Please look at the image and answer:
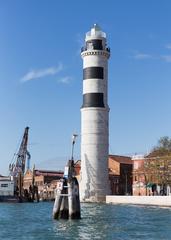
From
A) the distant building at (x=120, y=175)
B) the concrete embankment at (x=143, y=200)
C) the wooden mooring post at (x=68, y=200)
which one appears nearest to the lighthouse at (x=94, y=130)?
the concrete embankment at (x=143, y=200)

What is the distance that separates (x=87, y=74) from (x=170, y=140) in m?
19.1

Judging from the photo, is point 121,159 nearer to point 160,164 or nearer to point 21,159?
point 21,159

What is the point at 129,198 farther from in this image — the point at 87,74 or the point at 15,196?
the point at 15,196

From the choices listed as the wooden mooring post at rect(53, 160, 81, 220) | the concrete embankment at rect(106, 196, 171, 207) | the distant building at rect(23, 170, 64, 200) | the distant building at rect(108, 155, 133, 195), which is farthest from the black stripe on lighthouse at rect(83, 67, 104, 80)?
the wooden mooring post at rect(53, 160, 81, 220)

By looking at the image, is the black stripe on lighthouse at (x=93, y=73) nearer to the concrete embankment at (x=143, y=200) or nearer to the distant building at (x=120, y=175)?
the concrete embankment at (x=143, y=200)

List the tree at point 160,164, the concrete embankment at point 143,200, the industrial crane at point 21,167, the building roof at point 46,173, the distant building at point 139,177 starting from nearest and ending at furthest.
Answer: the concrete embankment at point 143,200, the tree at point 160,164, the distant building at point 139,177, the industrial crane at point 21,167, the building roof at point 46,173

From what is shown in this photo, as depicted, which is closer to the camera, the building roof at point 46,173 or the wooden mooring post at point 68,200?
the wooden mooring post at point 68,200

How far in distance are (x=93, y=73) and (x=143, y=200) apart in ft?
86.1

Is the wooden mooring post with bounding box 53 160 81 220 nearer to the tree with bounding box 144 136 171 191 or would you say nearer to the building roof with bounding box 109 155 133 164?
the tree with bounding box 144 136 171 191

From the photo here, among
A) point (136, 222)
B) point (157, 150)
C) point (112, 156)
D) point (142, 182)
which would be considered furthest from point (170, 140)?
point (136, 222)

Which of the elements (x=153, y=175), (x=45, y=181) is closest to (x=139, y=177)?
(x=153, y=175)

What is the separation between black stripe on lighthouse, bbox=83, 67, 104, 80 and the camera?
328 ft

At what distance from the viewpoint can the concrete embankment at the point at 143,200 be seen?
79812mm

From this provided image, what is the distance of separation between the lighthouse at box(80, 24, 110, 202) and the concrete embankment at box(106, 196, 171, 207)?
493 cm
